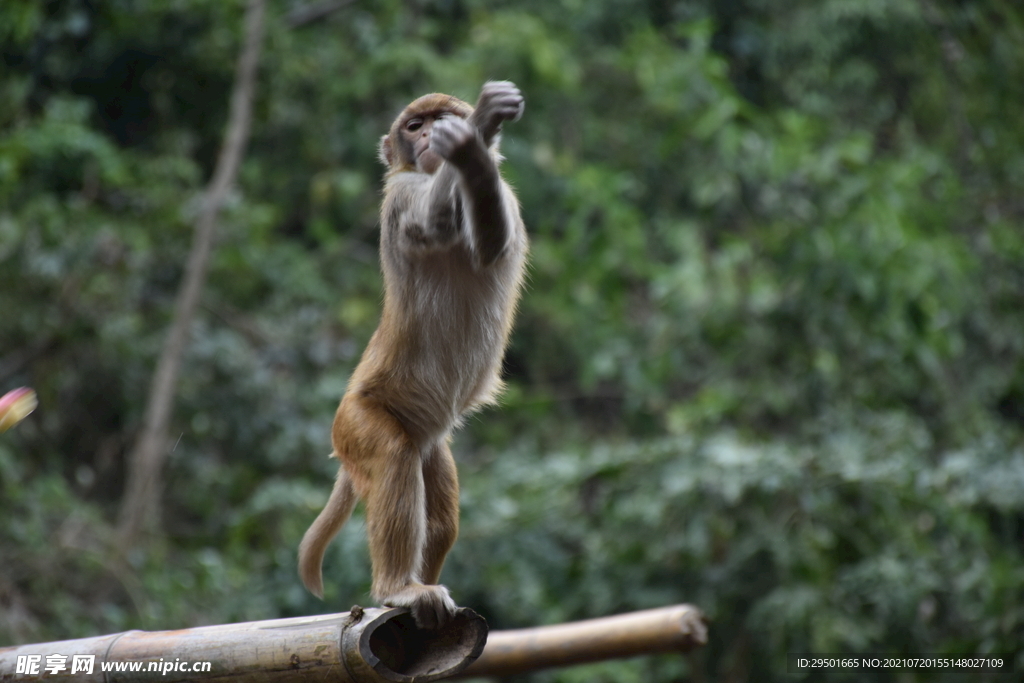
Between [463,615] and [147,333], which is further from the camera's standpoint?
[147,333]

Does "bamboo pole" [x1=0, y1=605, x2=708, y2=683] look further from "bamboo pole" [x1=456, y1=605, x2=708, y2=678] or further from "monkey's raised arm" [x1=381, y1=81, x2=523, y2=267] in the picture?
"monkey's raised arm" [x1=381, y1=81, x2=523, y2=267]

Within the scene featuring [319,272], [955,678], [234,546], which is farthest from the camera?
[319,272]

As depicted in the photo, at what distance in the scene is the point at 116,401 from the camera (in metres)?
8.92

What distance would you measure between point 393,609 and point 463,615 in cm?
24

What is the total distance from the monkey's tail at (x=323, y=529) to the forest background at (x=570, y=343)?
280 cm

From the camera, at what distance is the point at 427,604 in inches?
134

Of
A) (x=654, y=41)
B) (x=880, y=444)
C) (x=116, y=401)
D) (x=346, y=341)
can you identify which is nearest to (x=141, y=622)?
(x=116, y=401)

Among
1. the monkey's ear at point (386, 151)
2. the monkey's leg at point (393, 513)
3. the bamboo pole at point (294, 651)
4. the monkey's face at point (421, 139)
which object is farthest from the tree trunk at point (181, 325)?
the bamboo pole at point (294, 651)

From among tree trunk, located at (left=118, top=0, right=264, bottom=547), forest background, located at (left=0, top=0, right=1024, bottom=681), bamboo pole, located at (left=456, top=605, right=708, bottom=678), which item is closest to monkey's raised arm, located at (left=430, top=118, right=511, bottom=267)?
bamboo pole, located at (left=456, top=605, right=708, bottom=678)

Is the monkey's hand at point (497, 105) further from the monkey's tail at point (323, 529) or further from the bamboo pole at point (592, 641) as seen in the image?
the bamboo pole at point (592, 641)

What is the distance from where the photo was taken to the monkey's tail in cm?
405

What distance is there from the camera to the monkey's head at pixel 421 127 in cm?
396

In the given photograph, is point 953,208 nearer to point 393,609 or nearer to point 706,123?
point 706,123

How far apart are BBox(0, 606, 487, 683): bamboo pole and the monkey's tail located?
892 millimetres
